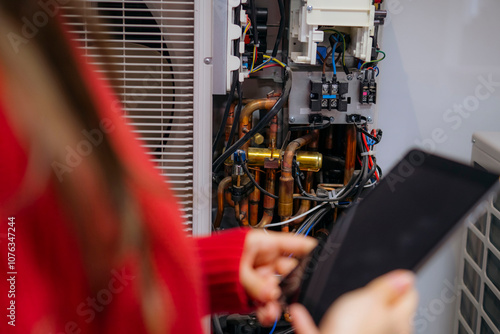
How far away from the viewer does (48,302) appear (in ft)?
1.51

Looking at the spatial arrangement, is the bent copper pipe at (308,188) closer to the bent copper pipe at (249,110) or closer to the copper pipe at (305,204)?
the copper pipe at (305,204)

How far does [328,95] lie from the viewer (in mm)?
1817

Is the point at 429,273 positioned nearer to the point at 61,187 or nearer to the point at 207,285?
the point at 207,285

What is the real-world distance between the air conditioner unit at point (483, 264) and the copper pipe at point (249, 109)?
0.66m

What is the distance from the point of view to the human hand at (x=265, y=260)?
76 centimetres

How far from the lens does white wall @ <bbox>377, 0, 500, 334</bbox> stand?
2.00 meters

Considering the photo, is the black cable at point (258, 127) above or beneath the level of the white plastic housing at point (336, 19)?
beneath

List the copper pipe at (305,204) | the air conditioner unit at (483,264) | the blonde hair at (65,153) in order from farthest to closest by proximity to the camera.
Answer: the copper pipe at (305,204)
the air conditioner unit at (483,264)
the blonde hair at (65,153)

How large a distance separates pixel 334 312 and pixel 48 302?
260mm

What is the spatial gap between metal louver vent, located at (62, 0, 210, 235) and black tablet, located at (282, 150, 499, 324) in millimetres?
654

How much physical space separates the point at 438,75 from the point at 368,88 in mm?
376

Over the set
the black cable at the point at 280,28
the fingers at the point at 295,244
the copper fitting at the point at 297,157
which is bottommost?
the copper fitting at the point at 297,157

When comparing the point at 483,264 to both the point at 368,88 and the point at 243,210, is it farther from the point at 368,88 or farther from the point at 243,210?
the point at 243,210

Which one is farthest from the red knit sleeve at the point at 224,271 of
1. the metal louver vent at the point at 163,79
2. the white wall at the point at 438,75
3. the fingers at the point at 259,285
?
the white wall at the point at 438,75
